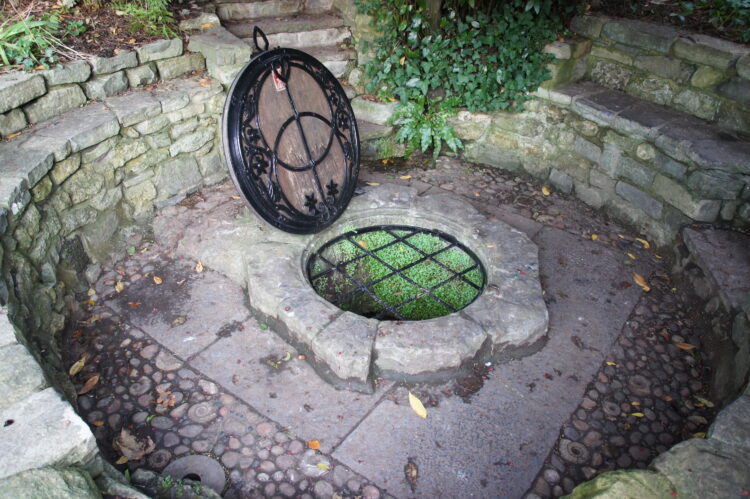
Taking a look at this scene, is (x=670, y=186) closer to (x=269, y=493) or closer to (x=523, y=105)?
(x=523, y=105)

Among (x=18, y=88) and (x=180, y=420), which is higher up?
(x=18, y=88)

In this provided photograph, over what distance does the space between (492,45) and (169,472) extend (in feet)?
12.0

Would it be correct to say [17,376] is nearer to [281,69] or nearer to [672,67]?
[281,69]

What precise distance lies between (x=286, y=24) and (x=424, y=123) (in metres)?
1.43

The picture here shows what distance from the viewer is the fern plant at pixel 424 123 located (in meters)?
4.40

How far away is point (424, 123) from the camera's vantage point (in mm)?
4449

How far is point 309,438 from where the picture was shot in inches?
97.0

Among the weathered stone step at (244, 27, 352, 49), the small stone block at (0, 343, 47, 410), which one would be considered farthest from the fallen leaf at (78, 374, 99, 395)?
the weathered stone step at (244, 27, 352, 49)

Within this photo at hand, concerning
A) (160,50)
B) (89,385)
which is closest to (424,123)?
(160,50)

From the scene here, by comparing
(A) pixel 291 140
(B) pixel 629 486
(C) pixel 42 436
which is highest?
(A) pixel 291 140

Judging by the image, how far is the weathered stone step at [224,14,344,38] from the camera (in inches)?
173

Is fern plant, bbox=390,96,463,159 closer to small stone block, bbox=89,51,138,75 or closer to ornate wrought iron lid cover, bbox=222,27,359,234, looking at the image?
ornate wrought iron lid cover, bbox=222,27,359,234

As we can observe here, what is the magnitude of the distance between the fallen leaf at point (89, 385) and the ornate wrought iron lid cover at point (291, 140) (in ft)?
3.90

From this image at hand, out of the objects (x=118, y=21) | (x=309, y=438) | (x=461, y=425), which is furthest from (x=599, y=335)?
(x=118, y=21)
